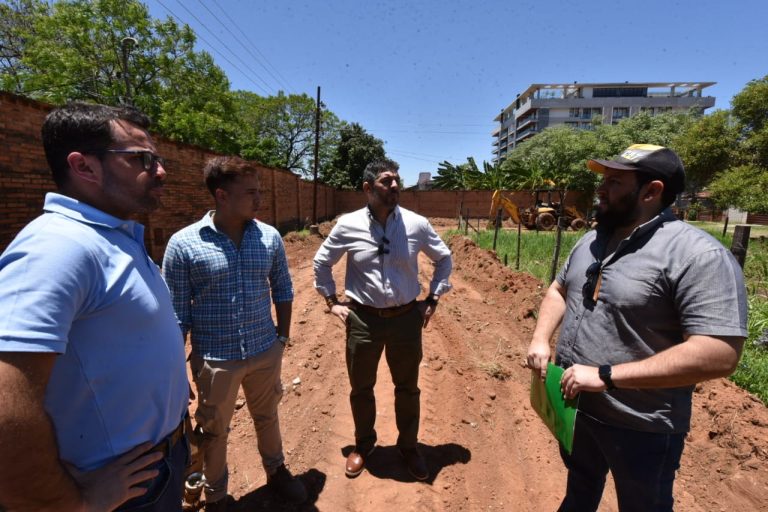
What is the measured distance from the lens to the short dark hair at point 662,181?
172 centimetres

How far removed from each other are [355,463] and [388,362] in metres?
0.79

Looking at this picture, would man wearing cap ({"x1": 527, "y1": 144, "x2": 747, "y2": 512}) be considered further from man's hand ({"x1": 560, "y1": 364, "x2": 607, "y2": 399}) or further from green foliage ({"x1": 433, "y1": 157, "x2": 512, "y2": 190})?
green foliage ({"x1": 433, "y1": 157, "x2": 512, "y2": 190})

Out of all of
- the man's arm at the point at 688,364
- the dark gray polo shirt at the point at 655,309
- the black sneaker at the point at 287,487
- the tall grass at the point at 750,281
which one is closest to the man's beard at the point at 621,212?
the dark gray polo shirt at the point at 655,309

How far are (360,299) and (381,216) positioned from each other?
23.9 inches

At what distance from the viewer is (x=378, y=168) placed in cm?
271

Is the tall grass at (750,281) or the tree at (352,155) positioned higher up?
the tree at (352,155)

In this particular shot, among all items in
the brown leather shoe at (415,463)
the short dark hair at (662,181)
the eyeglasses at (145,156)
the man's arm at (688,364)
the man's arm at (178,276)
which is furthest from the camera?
the brown leather shoe at (415,463)

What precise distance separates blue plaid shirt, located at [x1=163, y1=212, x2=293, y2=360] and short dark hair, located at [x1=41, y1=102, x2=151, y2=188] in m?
0.96

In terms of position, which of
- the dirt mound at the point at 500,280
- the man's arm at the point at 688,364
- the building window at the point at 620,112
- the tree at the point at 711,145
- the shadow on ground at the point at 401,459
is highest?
the building window at the point at 620,112

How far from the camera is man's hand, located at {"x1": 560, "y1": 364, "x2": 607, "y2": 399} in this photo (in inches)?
63.4

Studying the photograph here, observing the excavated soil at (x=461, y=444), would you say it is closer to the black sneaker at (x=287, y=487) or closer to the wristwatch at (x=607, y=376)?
the black sneaker at (x=287, y=487)

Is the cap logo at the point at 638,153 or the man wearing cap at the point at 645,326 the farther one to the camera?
the cap logo at the point at 638,153

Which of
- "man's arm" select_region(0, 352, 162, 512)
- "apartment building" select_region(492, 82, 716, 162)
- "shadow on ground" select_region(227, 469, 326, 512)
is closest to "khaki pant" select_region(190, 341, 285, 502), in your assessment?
"shadow on ground" select_region(227, 469, 326, 512)

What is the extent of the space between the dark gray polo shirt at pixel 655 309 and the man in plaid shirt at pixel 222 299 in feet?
5.77
